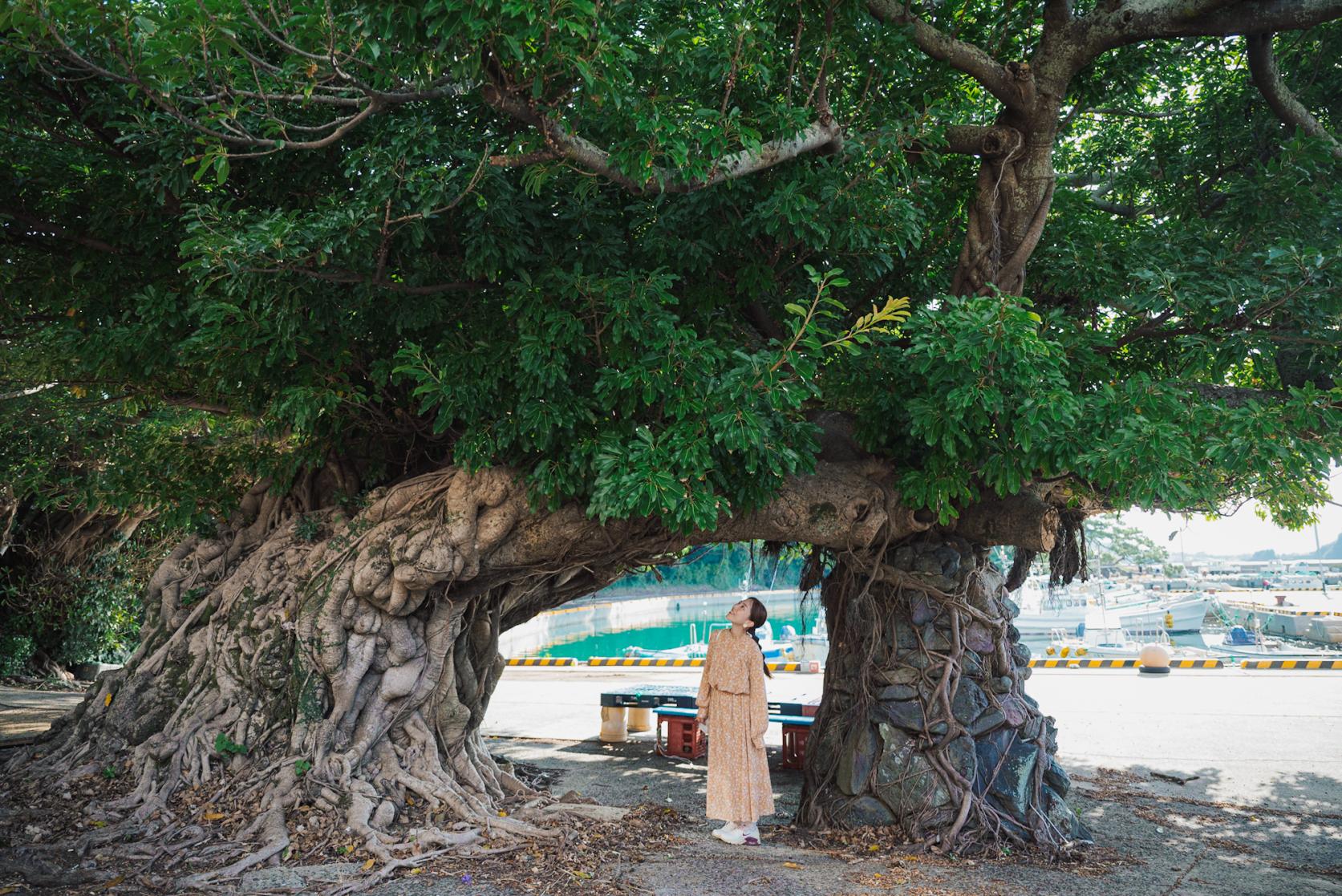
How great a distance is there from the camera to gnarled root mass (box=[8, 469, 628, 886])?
19.1ft

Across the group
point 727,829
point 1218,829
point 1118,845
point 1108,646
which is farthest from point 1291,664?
point 727,829

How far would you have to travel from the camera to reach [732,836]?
5973 mm

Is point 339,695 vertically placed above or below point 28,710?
above

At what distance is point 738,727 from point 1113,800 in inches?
143

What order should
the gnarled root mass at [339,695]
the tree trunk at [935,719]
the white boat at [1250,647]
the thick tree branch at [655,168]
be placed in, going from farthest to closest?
1. the white boat at [1250,647]
2. the tree trunk at [935,719]
3. the gnarled root mass at [339,695]
4. the thick tree branch at [655,168]

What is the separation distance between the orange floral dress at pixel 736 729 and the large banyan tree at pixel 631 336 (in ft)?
2.54

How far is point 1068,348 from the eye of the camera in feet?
19.1

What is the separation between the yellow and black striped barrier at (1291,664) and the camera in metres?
15.0

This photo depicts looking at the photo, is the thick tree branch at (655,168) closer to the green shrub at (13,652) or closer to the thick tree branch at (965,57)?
the thick tree branch at (965,57)

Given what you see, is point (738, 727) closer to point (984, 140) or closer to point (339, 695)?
point (339, 695)

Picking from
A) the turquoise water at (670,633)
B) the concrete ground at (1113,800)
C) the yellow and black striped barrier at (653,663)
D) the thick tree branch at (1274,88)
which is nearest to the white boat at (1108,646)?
the concrete ground at (1113,800)

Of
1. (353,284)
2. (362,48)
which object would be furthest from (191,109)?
(362,48)

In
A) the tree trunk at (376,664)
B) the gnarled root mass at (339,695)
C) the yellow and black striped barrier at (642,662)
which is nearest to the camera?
the gnarled root mass at (339,695)

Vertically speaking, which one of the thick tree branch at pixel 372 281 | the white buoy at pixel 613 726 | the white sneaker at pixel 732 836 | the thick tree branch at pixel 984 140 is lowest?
the white sneaker at pixel 732 836
